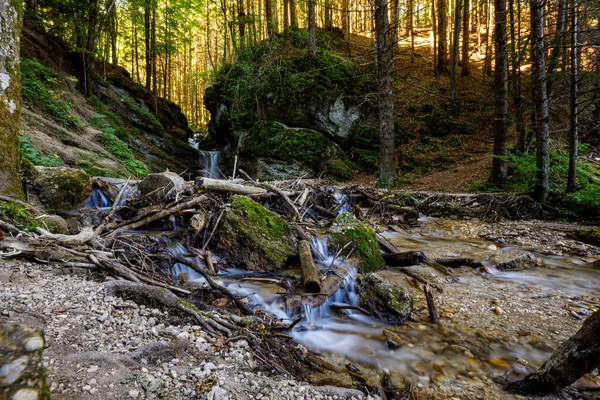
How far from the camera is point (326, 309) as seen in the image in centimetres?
423

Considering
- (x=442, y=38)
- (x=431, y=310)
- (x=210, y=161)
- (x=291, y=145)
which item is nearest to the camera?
(x=431, y=310)

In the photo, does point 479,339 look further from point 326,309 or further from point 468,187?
point 468,187

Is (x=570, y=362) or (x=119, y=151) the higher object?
(x=119, y=151)

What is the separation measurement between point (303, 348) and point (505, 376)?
202cm

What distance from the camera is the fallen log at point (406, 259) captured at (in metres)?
5.62

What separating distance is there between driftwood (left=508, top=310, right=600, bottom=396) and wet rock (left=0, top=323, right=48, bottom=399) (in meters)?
3.16

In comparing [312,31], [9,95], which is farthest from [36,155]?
[312,31]

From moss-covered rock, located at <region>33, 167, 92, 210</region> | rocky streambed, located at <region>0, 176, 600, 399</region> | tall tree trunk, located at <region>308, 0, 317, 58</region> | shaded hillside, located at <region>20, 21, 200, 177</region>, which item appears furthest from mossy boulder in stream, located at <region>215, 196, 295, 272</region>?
tall tree trunk, located at <region>308, 0, 317, 58</region>

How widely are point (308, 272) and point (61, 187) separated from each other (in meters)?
5.49

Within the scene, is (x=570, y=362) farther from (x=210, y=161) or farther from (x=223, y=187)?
(x=210, y=161)

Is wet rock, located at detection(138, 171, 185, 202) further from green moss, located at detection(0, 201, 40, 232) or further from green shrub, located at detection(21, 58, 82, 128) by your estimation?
green shrub, located at detection(21, 58, 82, 128)

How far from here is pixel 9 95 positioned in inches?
179

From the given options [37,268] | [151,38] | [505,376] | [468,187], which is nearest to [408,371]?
[505,376]

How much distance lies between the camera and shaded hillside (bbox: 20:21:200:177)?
31.0 feet
